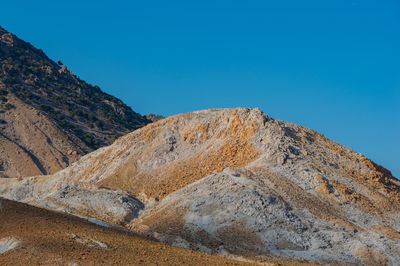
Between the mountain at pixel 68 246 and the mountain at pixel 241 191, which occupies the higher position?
the mountain at pixel 241 191

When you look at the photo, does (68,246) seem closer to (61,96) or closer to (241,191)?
(241,191)

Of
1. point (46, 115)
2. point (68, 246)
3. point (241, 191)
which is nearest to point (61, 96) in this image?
point (46, 115)

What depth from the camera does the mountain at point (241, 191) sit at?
30.7 metres

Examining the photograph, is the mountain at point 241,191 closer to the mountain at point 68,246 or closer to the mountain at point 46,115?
the mountain at point 68,246

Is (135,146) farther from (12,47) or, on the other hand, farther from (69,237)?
(12,47)

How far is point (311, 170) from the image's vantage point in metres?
37.7

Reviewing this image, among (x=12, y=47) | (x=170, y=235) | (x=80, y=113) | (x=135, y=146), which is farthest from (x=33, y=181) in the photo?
(x=12, y=47)

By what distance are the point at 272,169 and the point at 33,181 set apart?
27.7 meters

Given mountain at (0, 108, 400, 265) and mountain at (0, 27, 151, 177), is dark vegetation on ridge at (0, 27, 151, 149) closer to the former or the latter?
mountain at (0, 27, 151, 177)

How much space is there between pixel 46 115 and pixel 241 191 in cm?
5886

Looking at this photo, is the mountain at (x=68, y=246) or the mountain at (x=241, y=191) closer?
the mountain at (x=68, y=246)

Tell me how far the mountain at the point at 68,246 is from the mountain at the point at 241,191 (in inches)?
283

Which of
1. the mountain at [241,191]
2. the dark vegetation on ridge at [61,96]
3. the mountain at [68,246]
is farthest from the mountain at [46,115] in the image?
the mountain at [68,246]

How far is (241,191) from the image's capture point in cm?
3438
